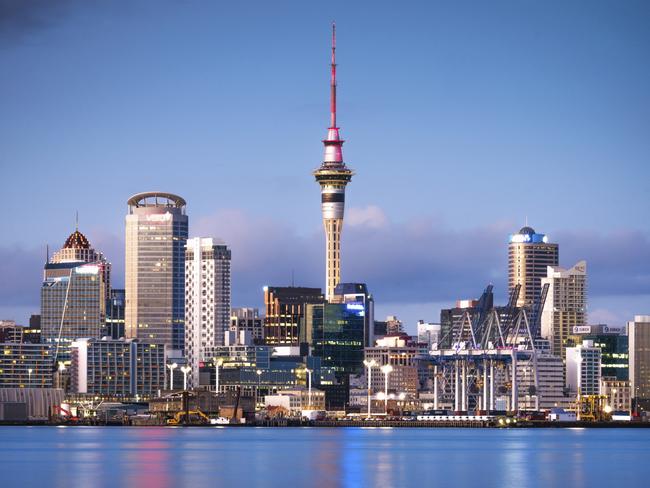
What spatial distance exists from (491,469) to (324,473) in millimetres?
18442

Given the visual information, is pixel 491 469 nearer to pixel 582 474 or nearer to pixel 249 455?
pixel 582 474

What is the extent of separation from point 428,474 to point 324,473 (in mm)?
9464

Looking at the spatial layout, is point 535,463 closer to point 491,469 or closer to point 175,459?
point 491,469

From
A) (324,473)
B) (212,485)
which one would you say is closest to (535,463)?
(324,473)

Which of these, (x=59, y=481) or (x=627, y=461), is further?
(x=627, y=461)

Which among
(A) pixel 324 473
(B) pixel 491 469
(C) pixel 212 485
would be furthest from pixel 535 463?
(C) pixel 212 485

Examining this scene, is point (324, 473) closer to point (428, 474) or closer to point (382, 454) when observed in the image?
point (428, 474)

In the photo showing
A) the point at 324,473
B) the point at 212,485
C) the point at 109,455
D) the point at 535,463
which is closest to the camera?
the point at 212,485

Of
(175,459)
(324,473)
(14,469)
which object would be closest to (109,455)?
(175,459)

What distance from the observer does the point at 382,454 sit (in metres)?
197

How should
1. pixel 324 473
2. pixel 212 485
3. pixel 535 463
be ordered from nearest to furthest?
pixel 212 485 → pixel 324 473 → pixel 535 463

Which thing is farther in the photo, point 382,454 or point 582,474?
point 382,454

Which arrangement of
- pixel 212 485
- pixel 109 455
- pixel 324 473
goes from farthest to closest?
pixel 109 455, pixel 324 473, pixel 212 485

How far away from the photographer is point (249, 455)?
195250mm
